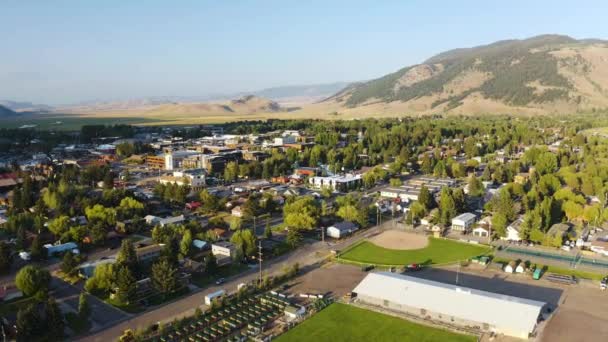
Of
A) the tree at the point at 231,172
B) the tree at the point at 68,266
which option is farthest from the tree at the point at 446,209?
the tree at the point at 231,172

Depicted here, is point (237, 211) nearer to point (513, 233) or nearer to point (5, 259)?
point (5, 259)

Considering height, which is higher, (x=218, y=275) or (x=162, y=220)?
(x=162, y=220)

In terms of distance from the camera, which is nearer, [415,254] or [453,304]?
[453,304]

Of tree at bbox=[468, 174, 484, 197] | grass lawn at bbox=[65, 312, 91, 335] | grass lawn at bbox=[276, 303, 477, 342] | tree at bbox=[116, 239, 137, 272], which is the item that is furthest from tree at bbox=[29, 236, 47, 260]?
tree at bbox=[468, 174, 484, 197]

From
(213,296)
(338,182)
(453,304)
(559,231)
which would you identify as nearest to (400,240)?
(559,231)

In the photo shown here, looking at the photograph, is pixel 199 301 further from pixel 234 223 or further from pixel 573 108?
pixel 573 108

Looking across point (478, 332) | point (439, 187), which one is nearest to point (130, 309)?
point (478, 332)

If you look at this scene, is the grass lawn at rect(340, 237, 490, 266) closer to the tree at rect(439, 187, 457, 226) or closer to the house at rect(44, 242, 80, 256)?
the tree at rect(439, 187, 457, 226)
